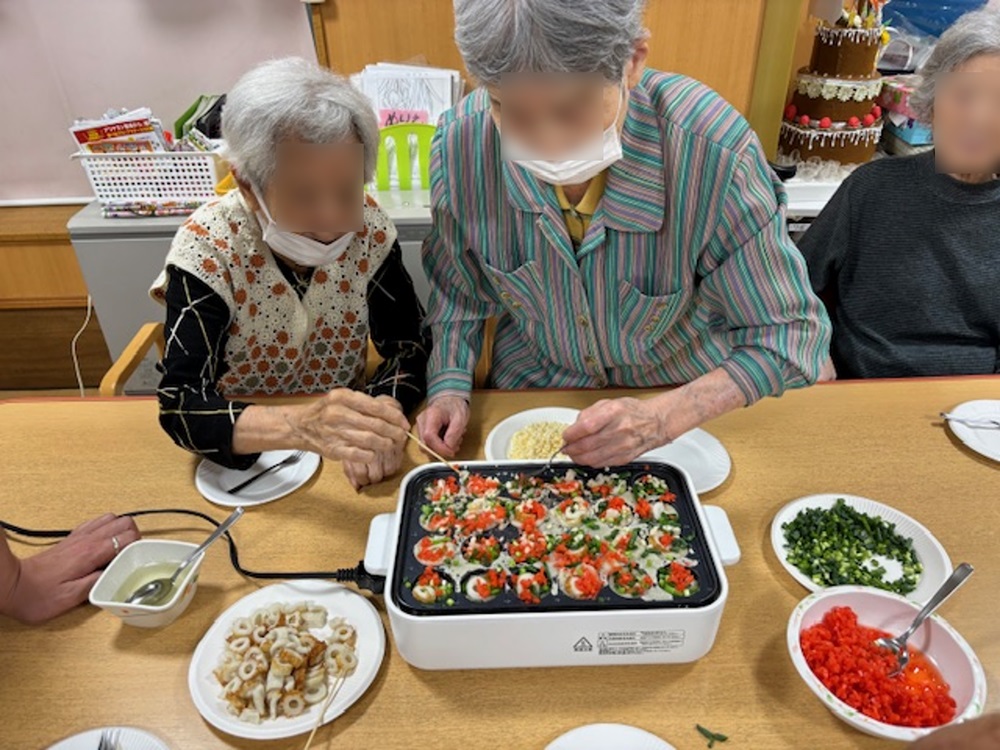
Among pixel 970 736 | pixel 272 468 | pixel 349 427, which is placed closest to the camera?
pixel 970 736

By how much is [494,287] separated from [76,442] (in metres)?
0.96

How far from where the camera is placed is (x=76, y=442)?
1.51 m

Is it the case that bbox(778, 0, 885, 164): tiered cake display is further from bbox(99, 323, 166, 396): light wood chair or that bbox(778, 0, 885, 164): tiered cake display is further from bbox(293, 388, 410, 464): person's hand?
bbox(99, 323, 166, 396): light wood chair

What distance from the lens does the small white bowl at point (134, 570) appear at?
1.06 m

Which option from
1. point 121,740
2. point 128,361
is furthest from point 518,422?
point 128,361

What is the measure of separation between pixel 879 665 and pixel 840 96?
2583 millimetres

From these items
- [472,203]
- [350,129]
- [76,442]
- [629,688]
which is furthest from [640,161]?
[76,442]

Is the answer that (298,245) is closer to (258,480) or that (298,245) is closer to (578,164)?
(258,480)

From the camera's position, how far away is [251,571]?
120 cm

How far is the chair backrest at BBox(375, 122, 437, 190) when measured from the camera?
2.87 metres

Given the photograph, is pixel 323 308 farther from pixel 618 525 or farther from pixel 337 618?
pixel 618 525

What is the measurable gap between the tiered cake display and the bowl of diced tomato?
2478mm

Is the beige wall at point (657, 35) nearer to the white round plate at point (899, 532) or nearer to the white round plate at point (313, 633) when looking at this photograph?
the white round plate at point (899, 532)

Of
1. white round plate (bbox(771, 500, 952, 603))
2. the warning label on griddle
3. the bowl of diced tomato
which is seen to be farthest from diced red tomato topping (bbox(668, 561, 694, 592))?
white round plate (bbox(771, 500, 952, 603))
